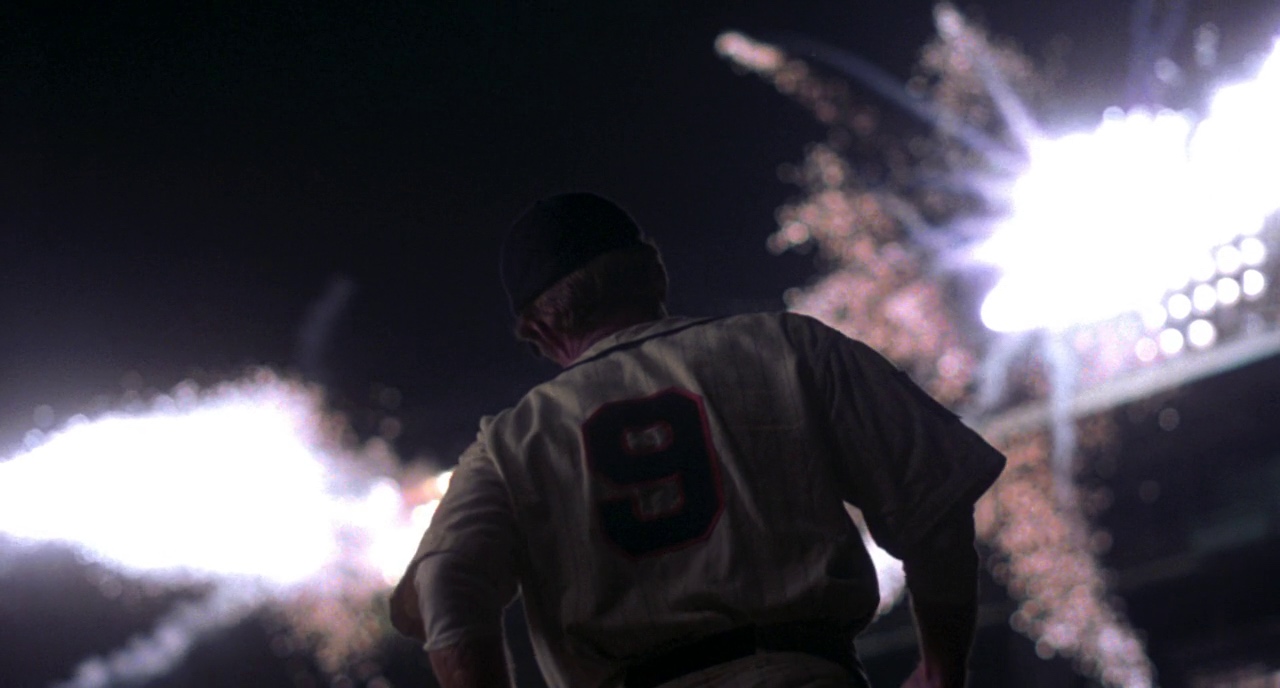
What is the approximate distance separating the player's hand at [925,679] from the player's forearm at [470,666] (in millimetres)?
672

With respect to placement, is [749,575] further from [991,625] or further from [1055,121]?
[991,625]

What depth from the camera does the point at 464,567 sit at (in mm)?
1724

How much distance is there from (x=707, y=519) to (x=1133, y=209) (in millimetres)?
12159

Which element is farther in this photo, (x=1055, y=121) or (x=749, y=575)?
(x=1055, y=121)

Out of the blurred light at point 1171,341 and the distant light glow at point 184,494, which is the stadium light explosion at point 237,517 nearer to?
the distant light glow at point 184,494

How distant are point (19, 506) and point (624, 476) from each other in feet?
50.1

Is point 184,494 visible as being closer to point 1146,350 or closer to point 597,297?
point 1146,350

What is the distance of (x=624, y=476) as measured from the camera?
5.99 feet

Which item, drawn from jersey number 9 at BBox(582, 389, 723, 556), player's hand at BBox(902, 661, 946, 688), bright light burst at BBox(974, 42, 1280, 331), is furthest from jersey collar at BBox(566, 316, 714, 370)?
bright light burst at BBox(974, 42, 1280, 331)

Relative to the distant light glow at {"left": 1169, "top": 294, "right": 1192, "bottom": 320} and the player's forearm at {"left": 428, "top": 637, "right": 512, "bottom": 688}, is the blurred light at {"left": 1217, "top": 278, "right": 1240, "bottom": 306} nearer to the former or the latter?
the distant light glow at {"left": 1169, "top": 294, "right": 1192, "bottom": 320}

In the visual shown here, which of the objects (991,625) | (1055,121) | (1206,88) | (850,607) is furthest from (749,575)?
(991,625)

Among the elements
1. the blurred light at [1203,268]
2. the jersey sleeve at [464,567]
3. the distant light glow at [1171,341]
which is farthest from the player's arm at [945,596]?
the distant light glow at [1171,341]

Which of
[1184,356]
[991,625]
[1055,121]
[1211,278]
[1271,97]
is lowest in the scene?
[991,625]

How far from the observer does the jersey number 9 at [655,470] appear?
1761 millimetres
